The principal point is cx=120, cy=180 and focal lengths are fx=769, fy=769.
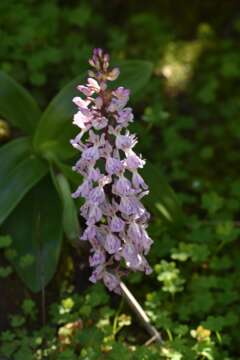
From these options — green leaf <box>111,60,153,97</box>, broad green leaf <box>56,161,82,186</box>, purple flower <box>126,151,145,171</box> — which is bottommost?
purple flower <box>126,151,145,171</box>

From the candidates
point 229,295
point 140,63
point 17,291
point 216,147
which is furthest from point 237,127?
point 17,291

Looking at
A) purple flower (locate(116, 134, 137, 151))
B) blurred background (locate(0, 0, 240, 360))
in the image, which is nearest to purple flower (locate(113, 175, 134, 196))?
purple flower (locate(116, 134, 137, 151))

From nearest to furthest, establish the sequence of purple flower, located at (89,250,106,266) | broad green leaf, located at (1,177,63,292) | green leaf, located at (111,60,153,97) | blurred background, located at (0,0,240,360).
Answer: purple flower, located at (89,250,106,266), blurred background, located at (0,0,240,360), broad green leaf, located at (1,177,63,292), green leaf, located at (111,60,153,97)

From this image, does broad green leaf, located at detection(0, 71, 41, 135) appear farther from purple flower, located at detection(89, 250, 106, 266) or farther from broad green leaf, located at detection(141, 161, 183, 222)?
purple flower, located at detection(89, 250, 106, 266)

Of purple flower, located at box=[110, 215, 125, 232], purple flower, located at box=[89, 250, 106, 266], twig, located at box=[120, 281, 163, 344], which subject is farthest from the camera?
twig, located at box=[120, 281, 163, 344]

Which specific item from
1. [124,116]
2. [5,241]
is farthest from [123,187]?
[5,241]

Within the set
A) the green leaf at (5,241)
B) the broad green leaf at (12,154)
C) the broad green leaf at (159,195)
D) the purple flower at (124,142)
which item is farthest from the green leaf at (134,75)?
the purple flower at (124,142)
